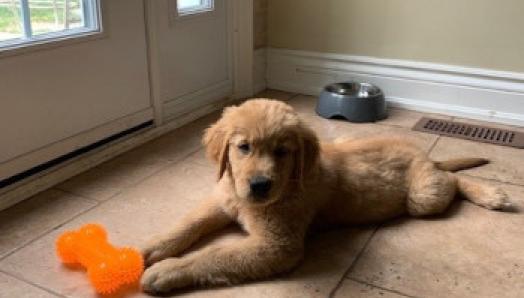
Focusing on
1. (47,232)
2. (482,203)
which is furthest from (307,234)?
(47,232)

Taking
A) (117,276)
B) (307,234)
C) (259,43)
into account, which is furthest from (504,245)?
(259,43)

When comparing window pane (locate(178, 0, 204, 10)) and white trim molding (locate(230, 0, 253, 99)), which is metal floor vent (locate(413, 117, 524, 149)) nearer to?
white trim molding (locate(230, 0, 253, 99))

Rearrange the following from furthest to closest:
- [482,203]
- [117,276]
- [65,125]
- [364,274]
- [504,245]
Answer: [65,125] < [482,203] < [504,245] < [364,274] < [117,276]

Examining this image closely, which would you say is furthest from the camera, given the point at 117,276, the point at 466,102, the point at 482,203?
the point at 466,102

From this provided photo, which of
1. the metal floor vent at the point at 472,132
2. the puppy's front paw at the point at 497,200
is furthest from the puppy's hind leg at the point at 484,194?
the metal floor vent at the point at 472,132

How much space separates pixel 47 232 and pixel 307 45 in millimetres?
2045

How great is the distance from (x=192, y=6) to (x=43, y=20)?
958 millimetres

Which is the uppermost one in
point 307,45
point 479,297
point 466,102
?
point 307,45

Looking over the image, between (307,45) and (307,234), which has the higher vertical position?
(307,45)

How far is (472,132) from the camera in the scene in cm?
271

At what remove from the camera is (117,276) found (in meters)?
1.46

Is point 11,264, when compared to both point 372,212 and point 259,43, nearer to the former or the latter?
point 372,212

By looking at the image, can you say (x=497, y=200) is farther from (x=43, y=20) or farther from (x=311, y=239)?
(x=43, y=20)

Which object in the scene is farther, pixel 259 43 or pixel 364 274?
pixel 259 43
